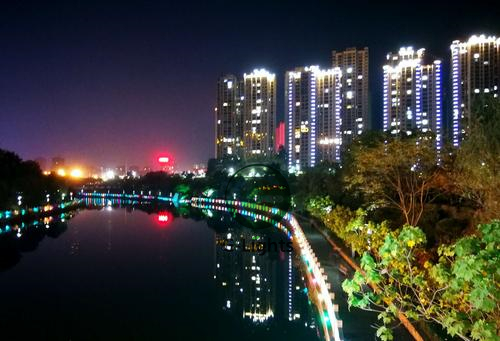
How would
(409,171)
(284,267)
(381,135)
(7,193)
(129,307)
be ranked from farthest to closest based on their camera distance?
(7,193) < (381,135) < (284,267) < (409,171) < (129,307)

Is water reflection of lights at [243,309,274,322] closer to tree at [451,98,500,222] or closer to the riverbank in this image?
the riverbank

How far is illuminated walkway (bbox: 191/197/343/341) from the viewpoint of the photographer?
8153mm

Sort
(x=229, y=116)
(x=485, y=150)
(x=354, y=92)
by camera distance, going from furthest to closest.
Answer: (x=229, y=116) < (x=354, y=92) < (x=485, y=150)

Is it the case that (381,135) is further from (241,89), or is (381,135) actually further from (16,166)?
(241,89)

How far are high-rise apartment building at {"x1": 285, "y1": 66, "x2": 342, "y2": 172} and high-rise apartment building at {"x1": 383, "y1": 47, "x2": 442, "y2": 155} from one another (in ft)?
27.6

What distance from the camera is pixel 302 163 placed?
2478 inches

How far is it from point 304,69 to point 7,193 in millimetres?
41644

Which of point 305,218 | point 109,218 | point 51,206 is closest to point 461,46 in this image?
point 305,218

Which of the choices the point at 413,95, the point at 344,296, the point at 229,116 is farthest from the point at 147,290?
the point at 229,116

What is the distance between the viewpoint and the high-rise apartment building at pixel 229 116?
6756cm

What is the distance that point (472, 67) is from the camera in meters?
44.8

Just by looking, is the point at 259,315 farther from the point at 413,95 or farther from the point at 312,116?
the point at 312,116

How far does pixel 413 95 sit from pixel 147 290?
140 ft

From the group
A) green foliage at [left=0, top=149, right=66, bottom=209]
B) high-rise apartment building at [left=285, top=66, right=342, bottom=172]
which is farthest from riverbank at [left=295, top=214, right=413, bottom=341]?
high-rise apartment building at [left=285, top=66, right=342, bottom=172]
